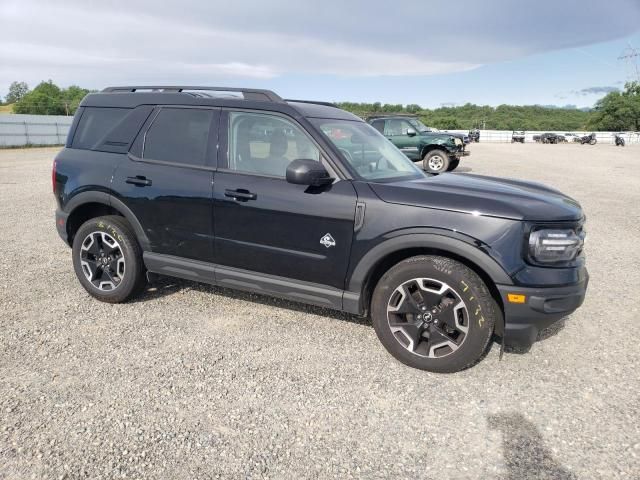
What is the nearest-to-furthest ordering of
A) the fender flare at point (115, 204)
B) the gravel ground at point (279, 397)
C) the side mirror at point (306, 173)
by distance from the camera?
the gravel ground at point (279, 397) → the side mirror at point (306, 173) → the fender flare at point (115, 204)

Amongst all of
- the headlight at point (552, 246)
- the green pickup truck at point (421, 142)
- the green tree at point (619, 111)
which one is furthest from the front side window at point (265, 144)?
the green tree at point (619, 111)

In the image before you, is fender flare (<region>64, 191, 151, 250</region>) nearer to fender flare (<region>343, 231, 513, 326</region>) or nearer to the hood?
fender flare (<region>343, 231, 513, 326</region>)

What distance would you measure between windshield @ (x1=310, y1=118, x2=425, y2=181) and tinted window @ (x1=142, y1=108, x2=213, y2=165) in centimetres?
98

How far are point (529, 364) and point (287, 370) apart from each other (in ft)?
5.82

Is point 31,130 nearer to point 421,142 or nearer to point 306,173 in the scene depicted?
point 421,142

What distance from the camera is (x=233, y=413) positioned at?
2898 mm

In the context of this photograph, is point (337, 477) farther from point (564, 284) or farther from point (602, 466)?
point (564, 284)

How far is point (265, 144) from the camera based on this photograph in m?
3.90

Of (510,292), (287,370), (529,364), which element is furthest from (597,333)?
(287,370)

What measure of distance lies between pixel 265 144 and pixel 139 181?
3.96 feet

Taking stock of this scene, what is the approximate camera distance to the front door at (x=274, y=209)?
3.55 meters

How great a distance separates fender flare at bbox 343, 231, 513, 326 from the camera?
3.16 meters

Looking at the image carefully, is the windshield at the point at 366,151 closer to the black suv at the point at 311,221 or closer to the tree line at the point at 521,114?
the black suv at the point at 311,221

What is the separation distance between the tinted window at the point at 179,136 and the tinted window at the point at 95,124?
1.46 feet
